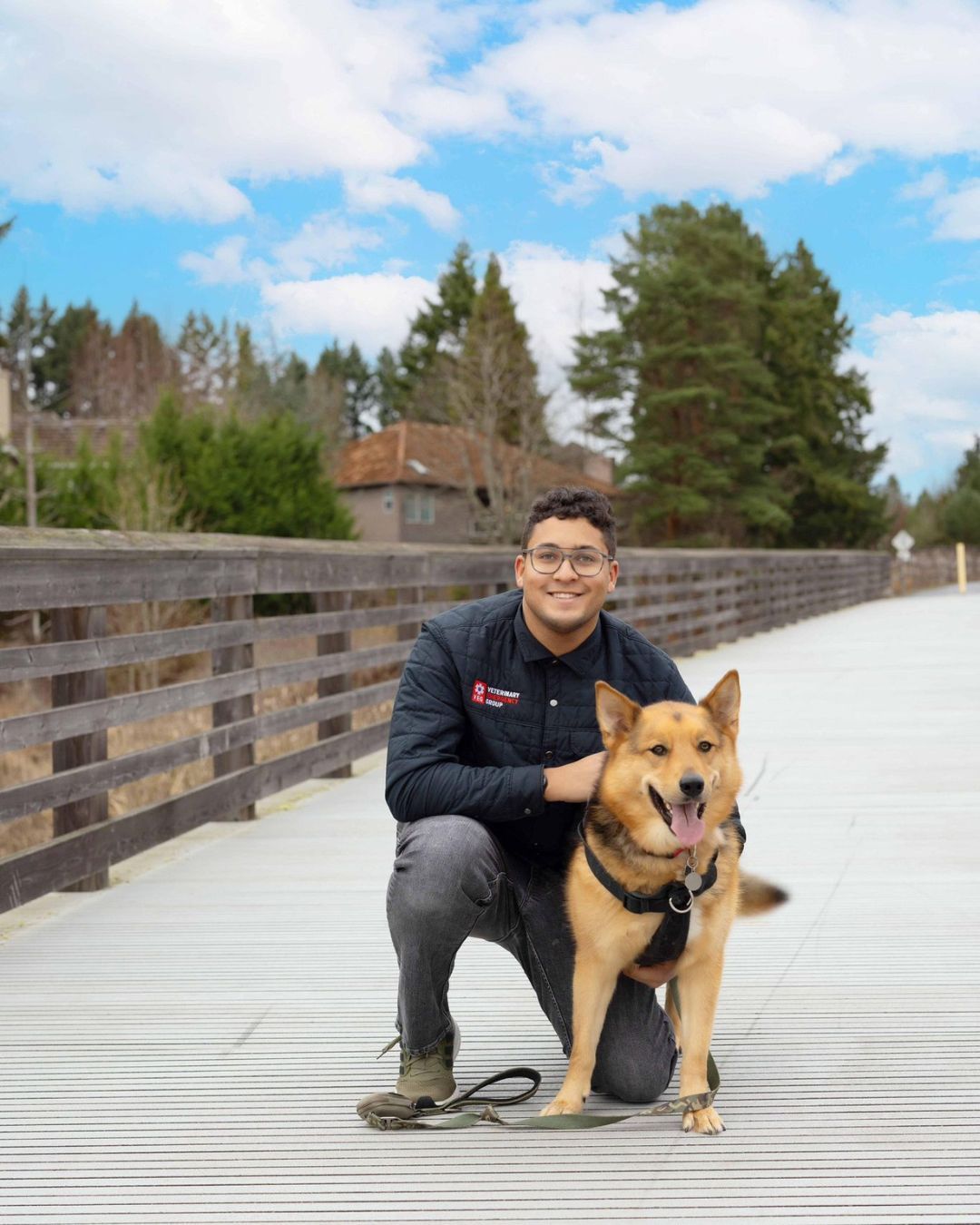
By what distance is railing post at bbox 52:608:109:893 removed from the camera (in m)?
4.90

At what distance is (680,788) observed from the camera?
2.63 m

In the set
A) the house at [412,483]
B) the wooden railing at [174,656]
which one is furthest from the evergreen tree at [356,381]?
the wooden railing at [174,656]

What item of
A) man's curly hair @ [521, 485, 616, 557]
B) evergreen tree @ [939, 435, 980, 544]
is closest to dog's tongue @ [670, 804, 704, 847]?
man's curly hair @ [521, 485, 616, 557]

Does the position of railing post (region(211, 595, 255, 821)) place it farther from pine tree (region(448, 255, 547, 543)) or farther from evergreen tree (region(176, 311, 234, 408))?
evergreen tree (region(176, 311, 234, 408))

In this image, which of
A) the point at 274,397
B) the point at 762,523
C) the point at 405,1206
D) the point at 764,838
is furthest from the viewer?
the point at 274,397

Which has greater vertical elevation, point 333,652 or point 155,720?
point 333,652

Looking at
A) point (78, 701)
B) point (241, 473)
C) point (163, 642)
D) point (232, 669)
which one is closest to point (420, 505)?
point (241, 473)

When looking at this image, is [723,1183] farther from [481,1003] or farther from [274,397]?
[274,397]

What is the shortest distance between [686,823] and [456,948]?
2.01 feet

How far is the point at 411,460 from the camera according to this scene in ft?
173

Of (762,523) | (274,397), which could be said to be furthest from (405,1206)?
(274,397)

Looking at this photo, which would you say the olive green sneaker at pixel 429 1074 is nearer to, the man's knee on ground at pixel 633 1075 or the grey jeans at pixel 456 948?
the grey jeans at pixel 456 948

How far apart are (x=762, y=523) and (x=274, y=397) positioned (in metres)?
21.6

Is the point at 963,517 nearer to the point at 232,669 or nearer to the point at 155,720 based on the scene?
the point at 155,720
